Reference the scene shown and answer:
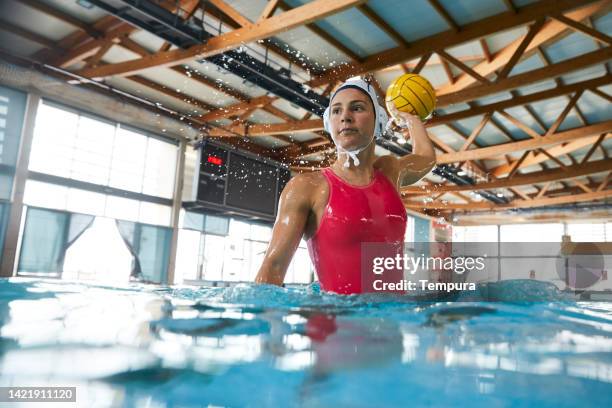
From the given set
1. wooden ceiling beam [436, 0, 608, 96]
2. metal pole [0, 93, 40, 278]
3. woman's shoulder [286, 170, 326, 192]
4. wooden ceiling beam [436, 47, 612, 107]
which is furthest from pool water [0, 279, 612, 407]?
metal pole [0, 93, 40, 278]

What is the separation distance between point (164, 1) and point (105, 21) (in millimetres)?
2126

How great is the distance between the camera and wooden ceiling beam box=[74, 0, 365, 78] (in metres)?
6.13

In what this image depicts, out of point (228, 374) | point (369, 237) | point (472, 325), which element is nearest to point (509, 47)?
point (369, 237)

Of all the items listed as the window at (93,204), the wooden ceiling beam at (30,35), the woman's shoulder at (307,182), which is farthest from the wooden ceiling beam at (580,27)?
the window at (93,204)

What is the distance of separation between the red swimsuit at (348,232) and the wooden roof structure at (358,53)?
4.09 metres

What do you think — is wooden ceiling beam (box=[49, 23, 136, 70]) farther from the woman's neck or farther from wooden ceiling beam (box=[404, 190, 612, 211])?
wooden ceiling beam (box=[404, 190, 612, 211])

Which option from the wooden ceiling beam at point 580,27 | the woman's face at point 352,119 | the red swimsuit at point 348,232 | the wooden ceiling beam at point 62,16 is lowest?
the red swimsuit at point 348,232

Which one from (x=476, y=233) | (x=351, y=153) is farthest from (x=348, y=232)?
(x=476, y=233)

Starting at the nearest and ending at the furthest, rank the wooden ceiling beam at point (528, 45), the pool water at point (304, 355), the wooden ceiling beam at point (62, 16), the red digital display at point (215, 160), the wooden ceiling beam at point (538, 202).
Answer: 1. the pool water at point (304, 355)
2. the wooden ceiling beam at point (528, 45)
3. the wooden ceiling beam at point (62, 16)
4. the red digital display at point (215, 160)
5. the wooden ceiling beam at point (538, 202)

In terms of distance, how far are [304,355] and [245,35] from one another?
6.83m

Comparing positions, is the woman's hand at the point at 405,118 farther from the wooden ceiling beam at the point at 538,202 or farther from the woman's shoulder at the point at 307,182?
the wooden ceiling beam at the point at 538,202

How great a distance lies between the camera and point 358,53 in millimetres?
9125

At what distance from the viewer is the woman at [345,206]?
8.43 feet

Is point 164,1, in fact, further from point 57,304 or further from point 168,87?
point 57,304
